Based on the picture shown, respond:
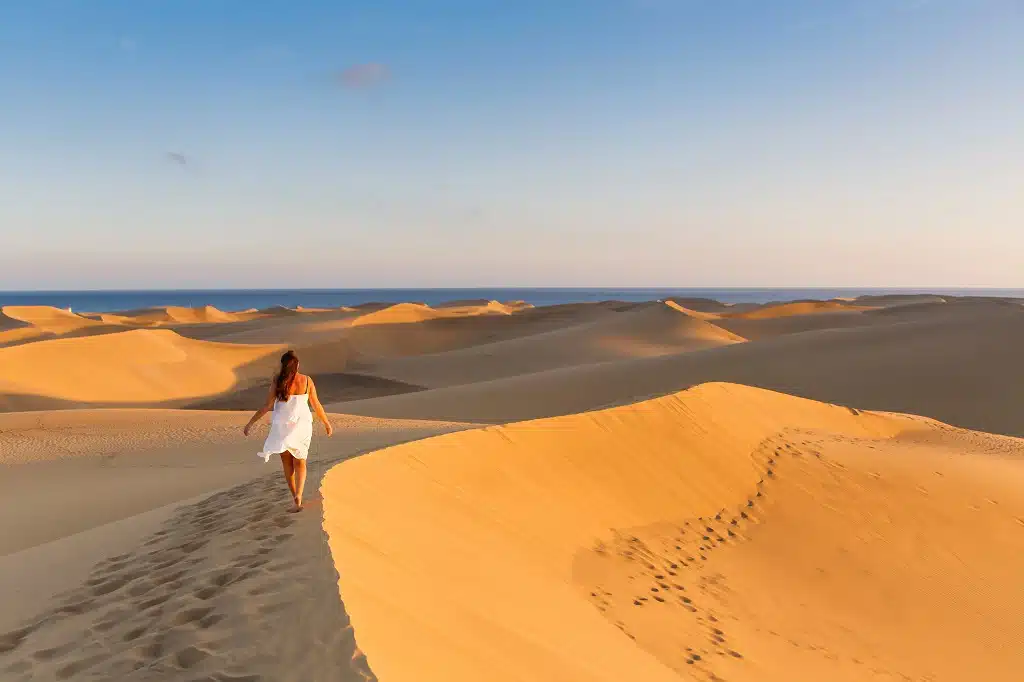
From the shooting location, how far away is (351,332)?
4450cm

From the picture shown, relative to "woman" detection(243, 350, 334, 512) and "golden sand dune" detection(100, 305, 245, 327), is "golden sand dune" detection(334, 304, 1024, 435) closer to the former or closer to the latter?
"woman" detection(243, 350, 334, 512)

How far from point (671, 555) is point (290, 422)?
432 centimetres

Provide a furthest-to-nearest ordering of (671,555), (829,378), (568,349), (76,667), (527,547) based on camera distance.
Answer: (568,349) → (829,378) → (671,555) → (527,547) → (76,667)

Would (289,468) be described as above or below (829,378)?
above

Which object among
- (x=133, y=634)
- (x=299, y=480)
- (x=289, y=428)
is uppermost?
(x=289, y=428)

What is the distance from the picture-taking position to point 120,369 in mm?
25266

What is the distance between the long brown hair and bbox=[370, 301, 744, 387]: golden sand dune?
2289 centimetres

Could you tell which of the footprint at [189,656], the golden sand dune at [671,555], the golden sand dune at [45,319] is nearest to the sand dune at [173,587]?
the footprint at [189,656]

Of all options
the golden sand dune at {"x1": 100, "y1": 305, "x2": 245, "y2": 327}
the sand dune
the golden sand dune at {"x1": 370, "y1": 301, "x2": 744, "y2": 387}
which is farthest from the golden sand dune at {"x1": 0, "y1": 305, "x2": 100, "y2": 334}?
the sand dune

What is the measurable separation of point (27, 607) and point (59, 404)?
1942cm

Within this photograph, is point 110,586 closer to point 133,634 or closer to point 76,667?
point 133,634

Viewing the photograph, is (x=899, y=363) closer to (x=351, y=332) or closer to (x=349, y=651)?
(x=349, y=651)

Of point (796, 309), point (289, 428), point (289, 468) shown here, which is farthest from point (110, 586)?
point (796, 309)

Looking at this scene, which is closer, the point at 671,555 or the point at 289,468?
the point at 289,468
